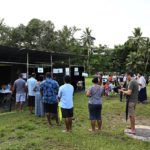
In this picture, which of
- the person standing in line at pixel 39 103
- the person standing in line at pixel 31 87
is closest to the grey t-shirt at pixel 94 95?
the person standing in line at pixel 39 103

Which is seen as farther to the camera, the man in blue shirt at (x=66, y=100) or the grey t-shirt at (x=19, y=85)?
the grey t-shirt at (x=19, y=85)

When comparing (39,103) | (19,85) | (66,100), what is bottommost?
(39,103)

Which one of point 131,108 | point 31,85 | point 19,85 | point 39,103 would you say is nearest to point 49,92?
point 39,103

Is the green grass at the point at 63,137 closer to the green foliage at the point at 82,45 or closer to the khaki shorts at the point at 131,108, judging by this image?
the khaki shorts at the point at 131,108

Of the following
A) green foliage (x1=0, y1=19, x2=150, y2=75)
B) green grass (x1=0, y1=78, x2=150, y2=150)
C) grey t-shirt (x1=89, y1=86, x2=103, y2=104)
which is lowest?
green grass (x1=0, y1=78, x2=150, y2=150)

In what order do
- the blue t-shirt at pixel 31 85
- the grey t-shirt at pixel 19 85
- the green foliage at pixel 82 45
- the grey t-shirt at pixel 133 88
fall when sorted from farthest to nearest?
the green foliage at pixel 82 45
the grey t-shirt at pixel 19 85
the blue t-shirt at pixel 31 85
the grey t-shirt at pixel 133 88

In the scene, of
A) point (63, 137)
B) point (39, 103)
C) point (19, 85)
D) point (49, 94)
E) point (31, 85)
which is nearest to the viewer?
point (63, 137)

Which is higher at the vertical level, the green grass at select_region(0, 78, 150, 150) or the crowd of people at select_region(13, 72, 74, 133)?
the crowd of people at select_region(13, 72, 74, 133)

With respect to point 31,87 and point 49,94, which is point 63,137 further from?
point 31,87

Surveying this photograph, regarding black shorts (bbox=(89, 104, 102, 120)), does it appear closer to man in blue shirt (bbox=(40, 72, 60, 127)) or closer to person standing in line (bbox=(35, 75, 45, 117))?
man in blue shirt (bbox=(40, 72, 60, 127))

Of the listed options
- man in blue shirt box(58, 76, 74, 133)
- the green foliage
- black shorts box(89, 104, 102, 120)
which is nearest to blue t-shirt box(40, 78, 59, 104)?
man in blue shirt box(58, 76, 74, 133)

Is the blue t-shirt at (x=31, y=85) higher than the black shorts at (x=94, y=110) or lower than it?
higher

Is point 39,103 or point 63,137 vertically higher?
point 39,103

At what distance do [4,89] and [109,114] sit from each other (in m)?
5.41
